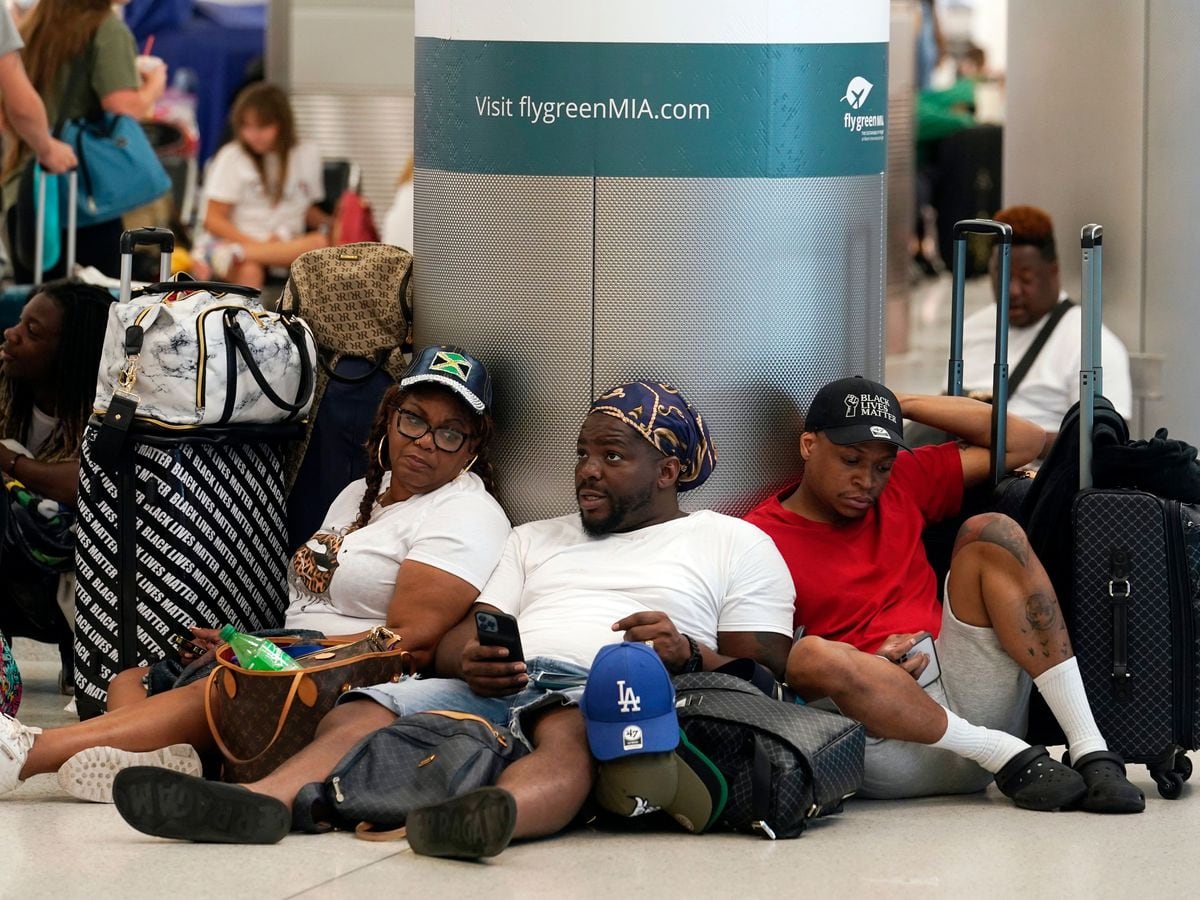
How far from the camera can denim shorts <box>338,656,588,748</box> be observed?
4.42 m

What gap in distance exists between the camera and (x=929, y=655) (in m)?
4.68

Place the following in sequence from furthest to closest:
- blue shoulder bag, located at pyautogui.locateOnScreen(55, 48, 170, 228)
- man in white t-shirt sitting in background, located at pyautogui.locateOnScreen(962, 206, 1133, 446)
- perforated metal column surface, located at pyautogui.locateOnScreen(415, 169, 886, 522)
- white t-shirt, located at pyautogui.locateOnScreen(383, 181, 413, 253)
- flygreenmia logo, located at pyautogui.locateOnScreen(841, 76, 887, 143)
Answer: white t-shirt, located at pyautogui.locateOnScreen(383, 181, 413, 253), blue shoulder bag, located at pyautogui.locateOnScreen(55, 48, 170, 228), man in white t-shirt sitting in background, located at pyautogui.locateOnScreen(962, 206, 1133, 446), flygreenmia logo, located at pyautogui.locateOnScreen(841, 76, 887, 143), perforated metal column surface, located at pyautogui.locateOnScreen(415, 169, 886, 522)

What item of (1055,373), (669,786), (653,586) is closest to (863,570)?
(653,586)

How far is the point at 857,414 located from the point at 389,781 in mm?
1394

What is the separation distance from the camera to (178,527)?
517 centimetres

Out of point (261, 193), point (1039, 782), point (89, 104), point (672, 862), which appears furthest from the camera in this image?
point (261, 193)

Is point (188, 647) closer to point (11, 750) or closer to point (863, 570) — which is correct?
point (11, 750)

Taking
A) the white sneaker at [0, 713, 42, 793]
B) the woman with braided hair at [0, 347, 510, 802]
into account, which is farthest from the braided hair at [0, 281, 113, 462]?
the white sneaker at [0, 713, 42, 793]

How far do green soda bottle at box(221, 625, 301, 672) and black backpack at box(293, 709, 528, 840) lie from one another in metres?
0.35

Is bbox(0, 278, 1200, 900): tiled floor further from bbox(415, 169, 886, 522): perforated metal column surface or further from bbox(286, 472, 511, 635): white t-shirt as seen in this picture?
bbox(415, 169, 886, 522): perforated metal column surface

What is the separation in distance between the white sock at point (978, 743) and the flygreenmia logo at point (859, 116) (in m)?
1.48

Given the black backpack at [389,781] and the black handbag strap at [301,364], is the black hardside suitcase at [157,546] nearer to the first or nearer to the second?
Answer: the black handbag strap at [301,364]

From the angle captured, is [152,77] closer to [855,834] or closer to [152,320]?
[152,320]

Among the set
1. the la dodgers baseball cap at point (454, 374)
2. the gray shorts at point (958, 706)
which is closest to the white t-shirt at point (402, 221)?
the la dodgers baseball cap at point (454, 374)
